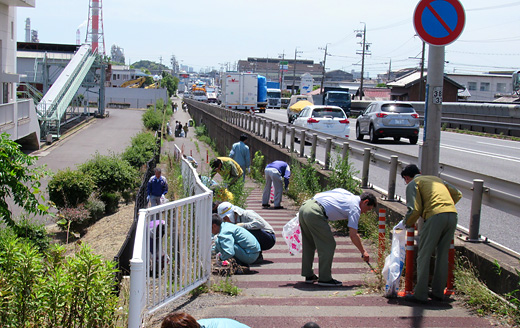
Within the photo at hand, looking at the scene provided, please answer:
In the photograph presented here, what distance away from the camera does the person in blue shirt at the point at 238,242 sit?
286 inches

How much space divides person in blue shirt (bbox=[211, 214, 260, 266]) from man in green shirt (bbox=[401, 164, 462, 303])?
90.6 inches

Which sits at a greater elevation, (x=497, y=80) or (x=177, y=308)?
(x=497, y=80)

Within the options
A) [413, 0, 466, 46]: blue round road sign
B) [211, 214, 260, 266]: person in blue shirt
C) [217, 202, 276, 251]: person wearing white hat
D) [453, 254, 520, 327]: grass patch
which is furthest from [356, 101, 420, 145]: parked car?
[453, 254, 520, 327]: grass patch

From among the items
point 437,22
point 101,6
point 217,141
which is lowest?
point 217,141

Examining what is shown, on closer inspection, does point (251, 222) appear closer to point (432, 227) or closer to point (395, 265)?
point (395, 265)

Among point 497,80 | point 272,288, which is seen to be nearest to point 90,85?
point 272,288

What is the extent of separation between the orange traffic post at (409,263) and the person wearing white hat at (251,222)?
2457mm

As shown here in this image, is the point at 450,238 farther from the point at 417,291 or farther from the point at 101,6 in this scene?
the point at 101,6

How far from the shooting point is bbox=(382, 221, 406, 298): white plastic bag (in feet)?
19.4

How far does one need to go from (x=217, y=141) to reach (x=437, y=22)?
3366 centimetres

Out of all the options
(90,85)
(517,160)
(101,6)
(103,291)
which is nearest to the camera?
(103,291)

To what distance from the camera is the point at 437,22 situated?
5.96m

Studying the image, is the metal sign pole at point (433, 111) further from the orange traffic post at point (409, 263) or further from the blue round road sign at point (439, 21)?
the orange traffic post at point (409, 263)

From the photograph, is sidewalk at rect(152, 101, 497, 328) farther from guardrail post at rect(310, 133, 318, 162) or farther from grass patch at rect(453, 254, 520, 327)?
guardrail post at rect(310, 133, 318, 162)
